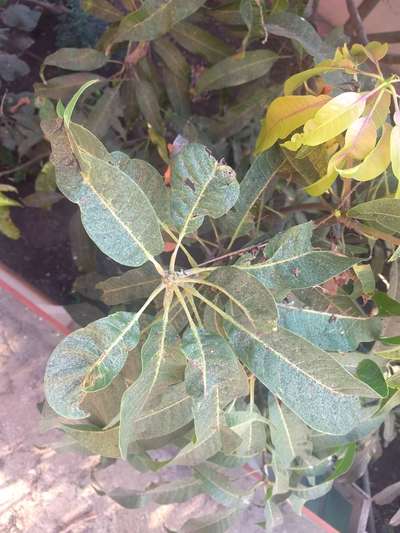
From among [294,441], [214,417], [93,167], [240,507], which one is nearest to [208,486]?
[240,507]

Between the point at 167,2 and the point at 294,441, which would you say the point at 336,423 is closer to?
the point at 294,441

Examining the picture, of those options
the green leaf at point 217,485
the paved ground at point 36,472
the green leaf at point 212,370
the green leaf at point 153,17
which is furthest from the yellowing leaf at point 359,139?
the paved ground at point 36,472

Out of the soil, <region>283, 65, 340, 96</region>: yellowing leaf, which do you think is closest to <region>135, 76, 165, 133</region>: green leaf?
<region>283, 65, 340, 96</region>: yellowing leaf

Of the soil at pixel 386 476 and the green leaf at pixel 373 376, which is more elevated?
the green leaf at pixel 373 376

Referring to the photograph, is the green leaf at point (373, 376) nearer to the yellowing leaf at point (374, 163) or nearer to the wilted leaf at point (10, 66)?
the yellowing leaf at point (374, 163)

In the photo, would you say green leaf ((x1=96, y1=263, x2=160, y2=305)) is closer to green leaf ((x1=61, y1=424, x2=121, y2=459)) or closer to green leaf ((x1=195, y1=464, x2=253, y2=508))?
green leaf ((x1=61, y1=424, x2=121, y2=459))
